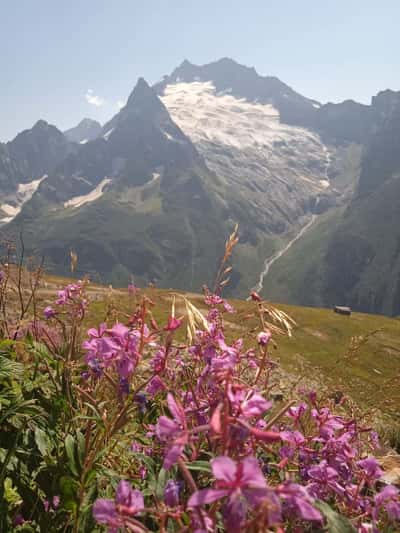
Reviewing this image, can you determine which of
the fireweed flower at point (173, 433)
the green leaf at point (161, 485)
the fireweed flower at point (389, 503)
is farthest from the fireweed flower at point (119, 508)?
the fireweed flower at point (389, 503)

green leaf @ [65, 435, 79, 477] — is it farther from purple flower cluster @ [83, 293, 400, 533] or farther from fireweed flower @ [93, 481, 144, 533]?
fireweed flower @ [93, 481, 144, 533]

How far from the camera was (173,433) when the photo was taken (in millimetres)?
1749

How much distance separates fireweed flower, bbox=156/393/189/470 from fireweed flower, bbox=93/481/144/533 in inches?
7.4

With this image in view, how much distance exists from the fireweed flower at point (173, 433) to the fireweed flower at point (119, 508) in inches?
7.4

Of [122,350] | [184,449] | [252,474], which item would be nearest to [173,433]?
[252,474]

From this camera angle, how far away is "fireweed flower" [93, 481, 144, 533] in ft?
5.24

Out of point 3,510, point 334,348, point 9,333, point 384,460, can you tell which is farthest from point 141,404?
point 334,348

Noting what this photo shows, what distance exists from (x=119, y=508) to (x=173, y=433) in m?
0.35

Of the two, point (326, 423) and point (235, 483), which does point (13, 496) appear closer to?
point (326, 423)

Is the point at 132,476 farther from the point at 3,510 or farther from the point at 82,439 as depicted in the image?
the point at 3,510

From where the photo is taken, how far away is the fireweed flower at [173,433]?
1.51 meters

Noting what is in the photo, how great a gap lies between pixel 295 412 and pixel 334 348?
208ft

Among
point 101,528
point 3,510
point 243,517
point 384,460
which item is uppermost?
point 243,517

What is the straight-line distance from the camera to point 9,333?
5.52 m
